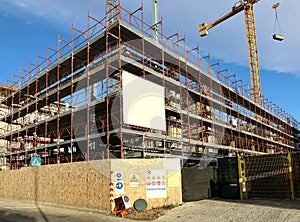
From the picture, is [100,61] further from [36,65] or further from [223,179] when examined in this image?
[223,179]

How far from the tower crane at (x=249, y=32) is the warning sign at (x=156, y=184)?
34.4 meters

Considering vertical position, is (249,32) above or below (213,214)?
above

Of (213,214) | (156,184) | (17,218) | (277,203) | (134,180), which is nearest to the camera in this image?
(213,214)

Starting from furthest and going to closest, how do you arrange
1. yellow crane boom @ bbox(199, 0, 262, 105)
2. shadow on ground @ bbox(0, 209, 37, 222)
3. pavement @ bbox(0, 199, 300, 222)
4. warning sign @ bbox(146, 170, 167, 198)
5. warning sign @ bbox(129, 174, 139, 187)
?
yellow crane boom @ bbox(199, 0, 262, 105)
warning sign @ bbox(146, 170, 167, 198)
warning sign @ bbox(129, 174, 139, 187)
shadow on ground @ bbox(0, 209, 37, 222)
pavement @ bbox(0, 199, 300, 222)

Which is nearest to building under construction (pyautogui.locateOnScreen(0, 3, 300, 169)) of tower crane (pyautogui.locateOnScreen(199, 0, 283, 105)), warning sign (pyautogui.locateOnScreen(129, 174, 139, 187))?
warning sign (pyautogui.locateOnScreen(129, 174, 139, 187))

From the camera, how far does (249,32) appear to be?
48.6 metres

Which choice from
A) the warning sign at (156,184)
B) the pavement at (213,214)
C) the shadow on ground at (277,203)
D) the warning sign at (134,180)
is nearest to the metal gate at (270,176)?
the shadow on ground at (277,203)

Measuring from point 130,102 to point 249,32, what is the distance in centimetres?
3925

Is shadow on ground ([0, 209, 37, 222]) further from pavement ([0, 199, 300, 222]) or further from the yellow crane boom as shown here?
the yellow crane boom

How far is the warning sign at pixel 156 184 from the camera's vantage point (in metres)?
12.1

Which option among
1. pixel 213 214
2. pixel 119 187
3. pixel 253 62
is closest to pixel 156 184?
pixel 119 187

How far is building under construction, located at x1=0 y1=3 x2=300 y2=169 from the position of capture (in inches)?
657

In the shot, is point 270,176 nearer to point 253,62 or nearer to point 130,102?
point 130,102

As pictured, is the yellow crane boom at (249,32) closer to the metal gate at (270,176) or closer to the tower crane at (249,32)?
the tower crane at (249,32)
